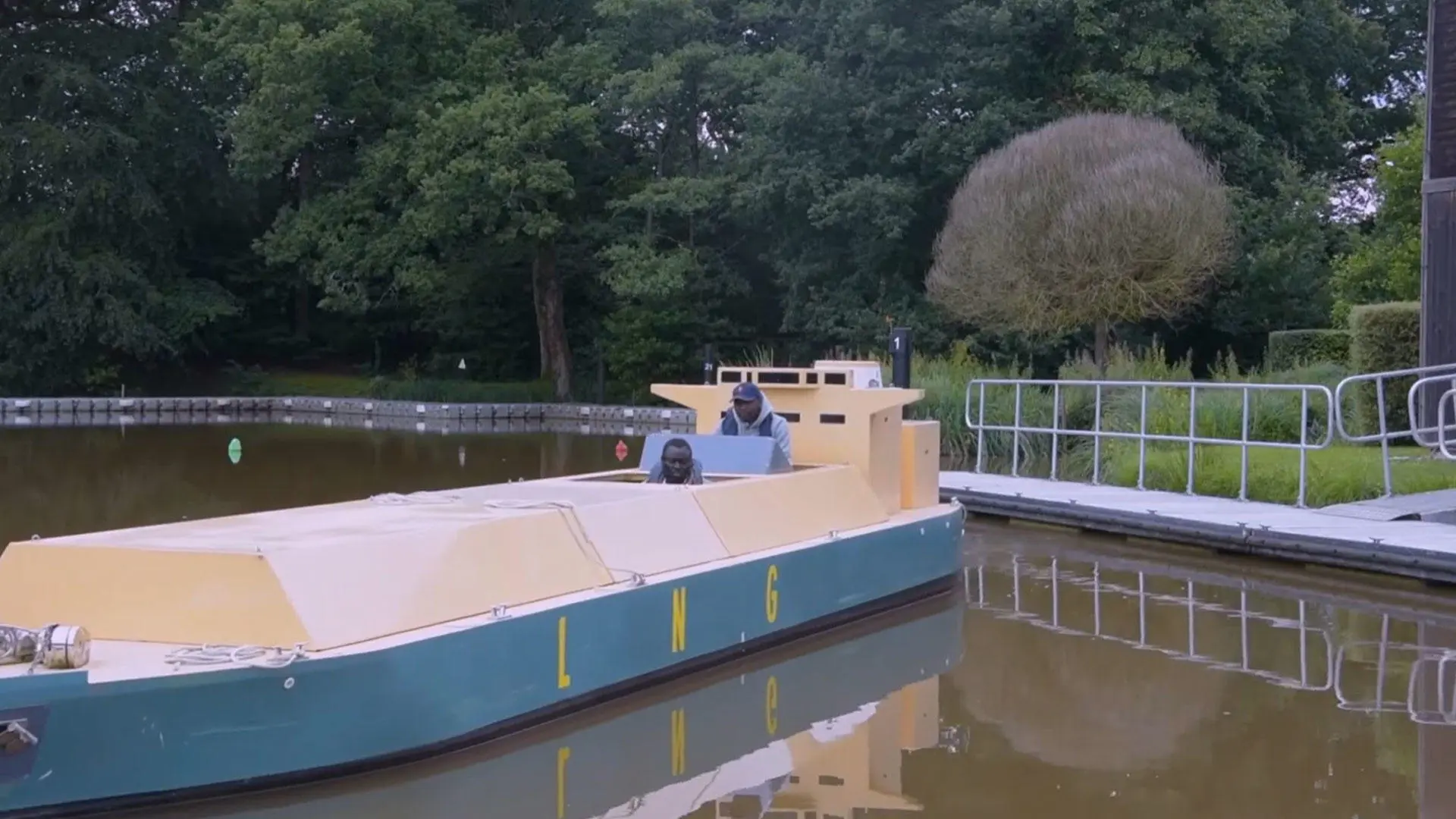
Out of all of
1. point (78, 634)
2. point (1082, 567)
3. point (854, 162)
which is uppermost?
point (854, 162)

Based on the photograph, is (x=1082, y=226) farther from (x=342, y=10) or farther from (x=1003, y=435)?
(x=342, y=10)

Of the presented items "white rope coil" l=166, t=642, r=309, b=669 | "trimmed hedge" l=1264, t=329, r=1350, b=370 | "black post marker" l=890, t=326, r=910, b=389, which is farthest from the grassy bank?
"white rope coil" l=166, t=642, r=309, b=669

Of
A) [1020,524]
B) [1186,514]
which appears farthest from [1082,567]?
[1020,524]

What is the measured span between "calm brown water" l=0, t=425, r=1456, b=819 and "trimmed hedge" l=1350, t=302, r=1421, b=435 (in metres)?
6.81

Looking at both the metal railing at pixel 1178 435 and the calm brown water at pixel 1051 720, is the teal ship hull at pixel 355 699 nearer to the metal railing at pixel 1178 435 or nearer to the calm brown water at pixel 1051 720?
the calm brown water at pixel 1051 720

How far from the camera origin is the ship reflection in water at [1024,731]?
652 centimetres

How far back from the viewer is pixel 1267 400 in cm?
1897

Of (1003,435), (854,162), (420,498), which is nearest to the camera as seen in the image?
(420,498)

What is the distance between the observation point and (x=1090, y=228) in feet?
79.5

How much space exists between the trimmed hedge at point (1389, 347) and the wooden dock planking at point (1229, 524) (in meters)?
4.56

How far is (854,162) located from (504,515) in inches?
1003

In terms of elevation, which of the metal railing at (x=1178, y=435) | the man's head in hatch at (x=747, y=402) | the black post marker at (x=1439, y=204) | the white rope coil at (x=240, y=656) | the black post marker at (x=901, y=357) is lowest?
the white rope coil at (x=240, y=656)

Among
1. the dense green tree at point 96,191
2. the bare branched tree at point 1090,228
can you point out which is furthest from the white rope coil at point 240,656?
the dense green tree at point 96,191

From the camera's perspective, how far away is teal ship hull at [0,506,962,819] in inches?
221
